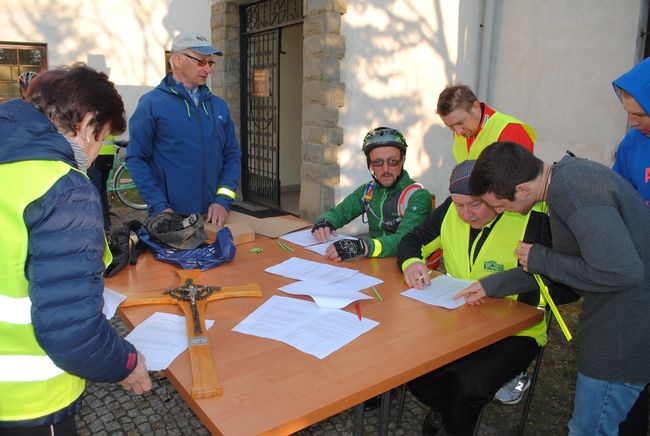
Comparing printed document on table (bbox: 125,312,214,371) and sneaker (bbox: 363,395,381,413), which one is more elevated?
printed document on table (bbox: 125,312,214,371)

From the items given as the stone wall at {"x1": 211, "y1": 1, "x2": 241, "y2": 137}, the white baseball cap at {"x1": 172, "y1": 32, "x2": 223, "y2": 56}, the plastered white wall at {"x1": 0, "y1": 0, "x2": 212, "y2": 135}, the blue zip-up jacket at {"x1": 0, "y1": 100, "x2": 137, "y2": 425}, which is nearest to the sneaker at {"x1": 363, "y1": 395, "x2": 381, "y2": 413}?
the blue zip-up jacket at {"x1": 0, "y1": 100, "x2": 137, "y2": 425}

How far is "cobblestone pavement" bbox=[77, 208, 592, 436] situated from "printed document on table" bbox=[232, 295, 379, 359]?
999 mm

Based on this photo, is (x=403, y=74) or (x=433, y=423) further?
(x=403, y=74)

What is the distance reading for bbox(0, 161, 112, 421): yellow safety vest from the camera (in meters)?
1.06

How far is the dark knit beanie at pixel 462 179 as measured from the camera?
86.0 inches

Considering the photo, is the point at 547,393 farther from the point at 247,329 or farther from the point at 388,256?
the point at 247,329

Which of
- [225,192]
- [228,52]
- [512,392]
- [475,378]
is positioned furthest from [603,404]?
[228,52]

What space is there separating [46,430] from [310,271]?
126cm

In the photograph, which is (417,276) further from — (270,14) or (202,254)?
(270,14)

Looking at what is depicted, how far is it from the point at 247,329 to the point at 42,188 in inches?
33.4

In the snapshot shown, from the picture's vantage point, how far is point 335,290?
81.0 inches

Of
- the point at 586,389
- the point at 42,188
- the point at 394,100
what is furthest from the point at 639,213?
A: the point at 394,100

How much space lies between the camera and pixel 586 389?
1.76 meters

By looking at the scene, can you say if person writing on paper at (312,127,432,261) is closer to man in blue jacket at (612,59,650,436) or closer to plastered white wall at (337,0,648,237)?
man in blue jacket at (612,59,650,436)
